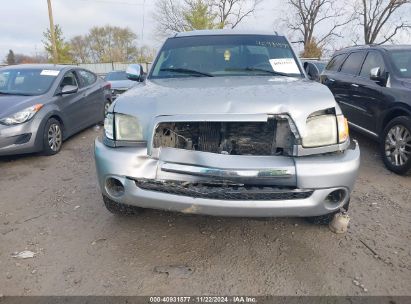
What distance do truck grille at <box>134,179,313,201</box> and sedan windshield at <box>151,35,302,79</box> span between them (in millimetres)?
1417

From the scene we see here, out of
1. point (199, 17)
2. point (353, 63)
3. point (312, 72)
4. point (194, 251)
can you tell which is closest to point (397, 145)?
point (312, 72)

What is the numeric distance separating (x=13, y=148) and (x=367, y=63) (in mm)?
5698

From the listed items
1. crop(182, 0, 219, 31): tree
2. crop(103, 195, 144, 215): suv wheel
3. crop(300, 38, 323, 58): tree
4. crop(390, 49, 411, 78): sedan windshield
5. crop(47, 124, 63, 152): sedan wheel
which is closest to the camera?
crop(103, 195, 144, 215): suv wheel

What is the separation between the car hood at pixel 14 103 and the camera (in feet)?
15.6

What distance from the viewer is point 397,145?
4.33m

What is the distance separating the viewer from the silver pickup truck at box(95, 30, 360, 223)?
2.25 metres

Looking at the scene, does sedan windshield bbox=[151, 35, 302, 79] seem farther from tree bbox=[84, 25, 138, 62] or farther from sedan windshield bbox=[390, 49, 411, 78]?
tree bbox=[84, 25, 138, 62]

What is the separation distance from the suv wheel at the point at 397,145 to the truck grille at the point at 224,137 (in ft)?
8.67

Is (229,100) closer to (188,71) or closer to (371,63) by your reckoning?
(188,71)

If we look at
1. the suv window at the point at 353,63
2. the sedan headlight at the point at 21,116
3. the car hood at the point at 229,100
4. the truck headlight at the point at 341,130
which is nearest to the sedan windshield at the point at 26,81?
the sedan headlight at the point at 21,116

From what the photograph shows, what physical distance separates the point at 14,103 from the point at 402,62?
5.83 metres

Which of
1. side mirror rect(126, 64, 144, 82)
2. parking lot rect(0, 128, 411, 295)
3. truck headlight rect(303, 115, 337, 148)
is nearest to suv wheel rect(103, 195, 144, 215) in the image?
parking lot rect(0, 128, 411, 295)

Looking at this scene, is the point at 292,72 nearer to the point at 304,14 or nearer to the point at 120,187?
the point at 120,187

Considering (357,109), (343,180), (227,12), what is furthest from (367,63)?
(227,12)
